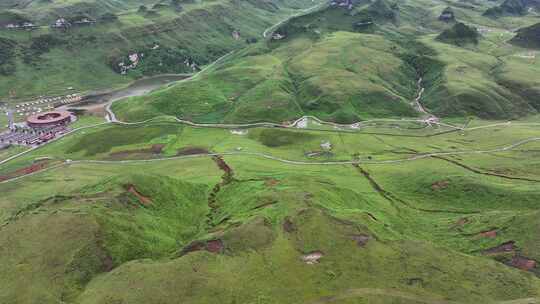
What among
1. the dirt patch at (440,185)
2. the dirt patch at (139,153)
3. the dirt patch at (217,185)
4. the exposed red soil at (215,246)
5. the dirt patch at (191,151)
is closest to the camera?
the exposed red soil at (215,246)

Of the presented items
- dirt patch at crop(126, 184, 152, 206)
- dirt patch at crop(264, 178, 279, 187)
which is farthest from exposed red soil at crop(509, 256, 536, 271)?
dirt patch at crop(126, 184, 152, 206)

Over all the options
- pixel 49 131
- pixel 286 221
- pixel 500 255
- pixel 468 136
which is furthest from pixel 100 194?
pixel 468 136

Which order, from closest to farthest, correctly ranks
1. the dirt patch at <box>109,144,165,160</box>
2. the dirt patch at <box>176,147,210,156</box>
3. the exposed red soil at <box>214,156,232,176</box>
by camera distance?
the exposed red soil at <box>214,156,232,176</box> < the dirt patch at <box>109,144,165,160</box> < the dirt patch at <box>176,147,210,156</box>

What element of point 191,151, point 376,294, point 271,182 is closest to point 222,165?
point 191,151

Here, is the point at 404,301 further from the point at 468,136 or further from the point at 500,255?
the point at 468,136

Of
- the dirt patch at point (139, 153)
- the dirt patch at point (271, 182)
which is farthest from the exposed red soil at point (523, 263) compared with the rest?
the dirt patch at point (139, 153)

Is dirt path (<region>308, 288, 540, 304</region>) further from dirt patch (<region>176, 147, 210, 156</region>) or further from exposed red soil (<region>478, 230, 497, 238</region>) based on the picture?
dirt patch (<region>176, 147, 210, 156</region>)

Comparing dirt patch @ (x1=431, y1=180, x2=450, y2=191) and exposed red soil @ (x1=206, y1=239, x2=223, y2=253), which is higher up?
exposed red soil @ (x1=206, y1=239, x2=223, y2=253)

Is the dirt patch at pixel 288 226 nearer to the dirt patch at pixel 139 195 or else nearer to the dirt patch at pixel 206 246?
the dirt patch at pixel 206 246
